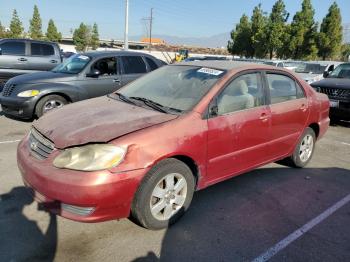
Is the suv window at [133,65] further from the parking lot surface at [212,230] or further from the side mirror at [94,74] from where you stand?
the parking lot surface at [212,230]

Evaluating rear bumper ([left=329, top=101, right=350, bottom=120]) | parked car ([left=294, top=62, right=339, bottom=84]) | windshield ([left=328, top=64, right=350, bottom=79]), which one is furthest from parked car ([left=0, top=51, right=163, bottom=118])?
parked car ([left=294, top=62, right=339, bottom=84])

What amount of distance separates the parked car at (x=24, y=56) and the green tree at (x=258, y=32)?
24120 mm

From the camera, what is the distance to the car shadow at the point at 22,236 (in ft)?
9.61

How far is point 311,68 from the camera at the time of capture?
17.0 meters

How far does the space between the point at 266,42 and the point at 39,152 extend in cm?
3112

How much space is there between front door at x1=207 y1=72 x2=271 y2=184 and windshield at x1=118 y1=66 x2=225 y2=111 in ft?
0.80

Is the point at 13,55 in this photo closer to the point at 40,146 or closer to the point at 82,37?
the point at 40,146

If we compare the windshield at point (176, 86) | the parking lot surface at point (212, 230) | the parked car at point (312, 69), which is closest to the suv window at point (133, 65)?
the windshield at point (176, 86)

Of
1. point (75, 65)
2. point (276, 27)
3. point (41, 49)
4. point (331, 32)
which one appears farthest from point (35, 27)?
point (75, 65)

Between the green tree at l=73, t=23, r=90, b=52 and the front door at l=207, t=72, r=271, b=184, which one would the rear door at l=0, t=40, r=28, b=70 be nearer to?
the front door at l=207, t=72, r=271, b=184

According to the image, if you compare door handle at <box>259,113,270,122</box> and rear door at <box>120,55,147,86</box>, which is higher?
rear door at <box>120,55,147,86</box>

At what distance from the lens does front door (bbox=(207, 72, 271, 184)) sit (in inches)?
149

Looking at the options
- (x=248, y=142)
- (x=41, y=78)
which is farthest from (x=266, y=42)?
(x=248, y=142)

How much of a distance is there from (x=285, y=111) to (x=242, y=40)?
108 ft
